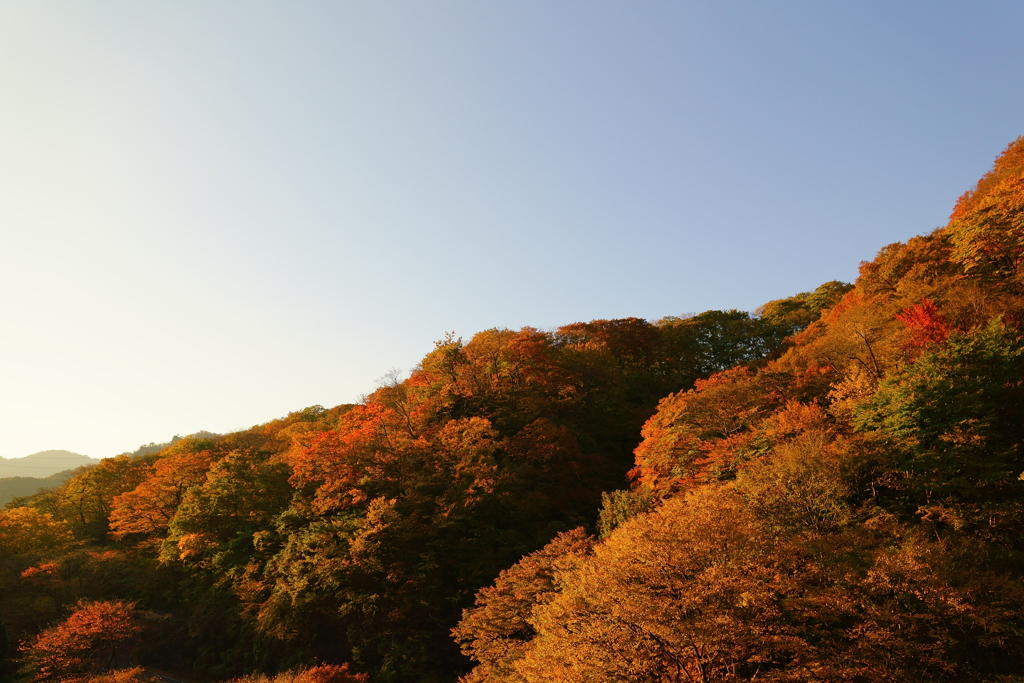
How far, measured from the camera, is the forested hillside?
43.2 ft

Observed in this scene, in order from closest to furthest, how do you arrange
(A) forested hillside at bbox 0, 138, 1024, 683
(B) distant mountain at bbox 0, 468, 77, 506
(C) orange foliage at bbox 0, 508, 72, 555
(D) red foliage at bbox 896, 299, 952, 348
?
(A) forested hillside at bbox 0, 138, 1024, 683 → (D) red foliage at bbox 896, 299, 952, 348 → (C) orange foliage at bbox 0, 508, 72, 555 → (B) distant mountain at bbox 0, 468, 77, 506

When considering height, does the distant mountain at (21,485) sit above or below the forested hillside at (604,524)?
above

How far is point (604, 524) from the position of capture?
23.5m

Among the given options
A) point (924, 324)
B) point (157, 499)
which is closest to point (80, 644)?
point (157, 499)

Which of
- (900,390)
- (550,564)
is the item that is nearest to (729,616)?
(550,564)

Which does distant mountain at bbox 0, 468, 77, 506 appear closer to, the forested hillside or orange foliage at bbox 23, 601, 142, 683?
the forested hillside

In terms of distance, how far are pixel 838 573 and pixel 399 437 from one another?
2751 centimetres

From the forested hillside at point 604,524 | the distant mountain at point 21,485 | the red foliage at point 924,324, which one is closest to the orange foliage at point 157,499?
the forested hillside at point 604,524

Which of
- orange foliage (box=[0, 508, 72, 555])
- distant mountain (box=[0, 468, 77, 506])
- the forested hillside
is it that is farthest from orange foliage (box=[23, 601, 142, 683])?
distant mountain (box=[0, 468, 77, 506])

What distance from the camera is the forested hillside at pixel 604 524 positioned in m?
13.2

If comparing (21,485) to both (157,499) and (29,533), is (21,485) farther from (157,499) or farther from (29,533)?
(157,499)

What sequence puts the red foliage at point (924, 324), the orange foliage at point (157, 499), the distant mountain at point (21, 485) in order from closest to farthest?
the red foliage at point (924, 324) < the orange foliage at point (157, 499) < the distant mountain at point (21, 485)

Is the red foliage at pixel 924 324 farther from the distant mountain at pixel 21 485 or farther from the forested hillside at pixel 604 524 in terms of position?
the distant mountain at pixel 21 485

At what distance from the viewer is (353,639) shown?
26.3 m
